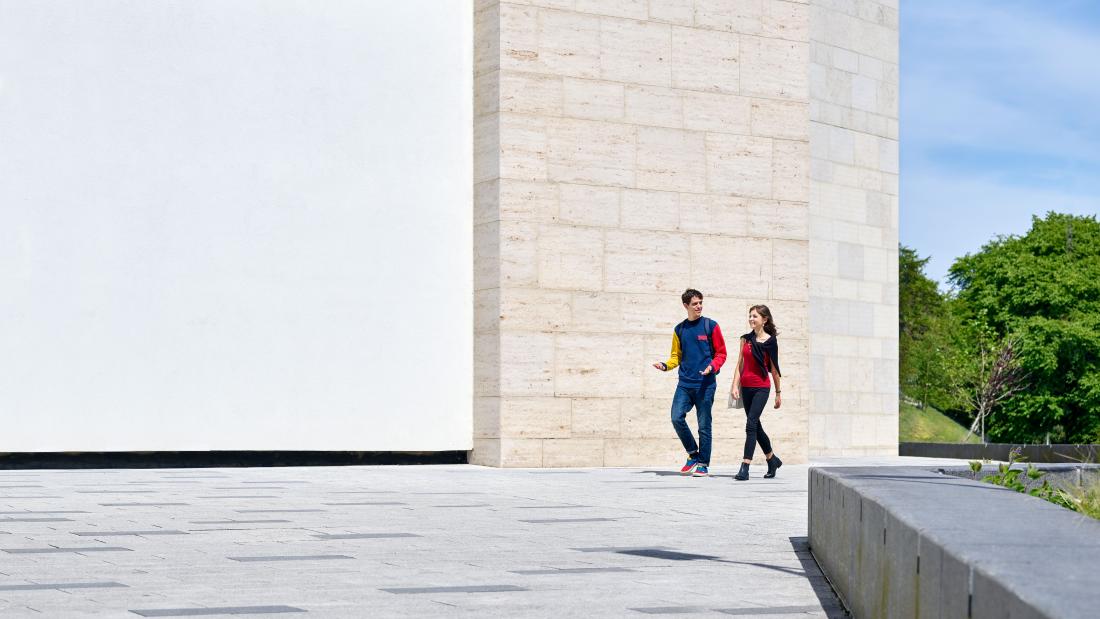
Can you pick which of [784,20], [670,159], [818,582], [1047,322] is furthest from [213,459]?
[1047,322]

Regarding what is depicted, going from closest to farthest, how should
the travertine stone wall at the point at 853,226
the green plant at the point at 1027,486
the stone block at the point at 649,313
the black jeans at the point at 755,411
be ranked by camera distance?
1. the green plant at the point at 1027,486
2. the black jeans at the point at 755,411
3. the stone block at the point at 649,313
4. the travertine stone wall at the point at 853,226

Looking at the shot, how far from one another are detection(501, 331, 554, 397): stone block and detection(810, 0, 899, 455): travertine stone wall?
260 inches

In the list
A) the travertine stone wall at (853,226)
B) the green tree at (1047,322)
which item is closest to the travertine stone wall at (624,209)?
the travertine stone wall at (853,226)

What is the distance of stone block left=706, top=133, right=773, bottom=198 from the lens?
1838 cm

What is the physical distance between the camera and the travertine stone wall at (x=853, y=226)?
74.6ft

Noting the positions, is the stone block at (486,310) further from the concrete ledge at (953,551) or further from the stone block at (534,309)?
the concrete ledge at (953,551)

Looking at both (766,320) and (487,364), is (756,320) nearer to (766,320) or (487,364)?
(766,320)

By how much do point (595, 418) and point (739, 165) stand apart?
11.9 ft

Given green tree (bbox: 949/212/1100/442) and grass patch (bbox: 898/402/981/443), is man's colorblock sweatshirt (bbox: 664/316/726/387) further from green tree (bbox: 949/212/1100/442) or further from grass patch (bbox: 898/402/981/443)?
green tree (bbox: 949/212/1100/442)

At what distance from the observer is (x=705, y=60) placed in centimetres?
1841

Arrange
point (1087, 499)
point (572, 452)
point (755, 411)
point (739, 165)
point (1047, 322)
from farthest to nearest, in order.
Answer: point (1047, 322), point (739, 165), point (572, 452), point (755, 411), point (1087, 499)

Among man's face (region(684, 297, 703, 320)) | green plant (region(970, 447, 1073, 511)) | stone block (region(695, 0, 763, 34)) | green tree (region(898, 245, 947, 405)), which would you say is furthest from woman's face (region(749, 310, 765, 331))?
green tree (region(898, 245, 947, 405))

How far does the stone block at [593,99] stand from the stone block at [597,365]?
2552 mm

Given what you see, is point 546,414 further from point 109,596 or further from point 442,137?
point 109,596
